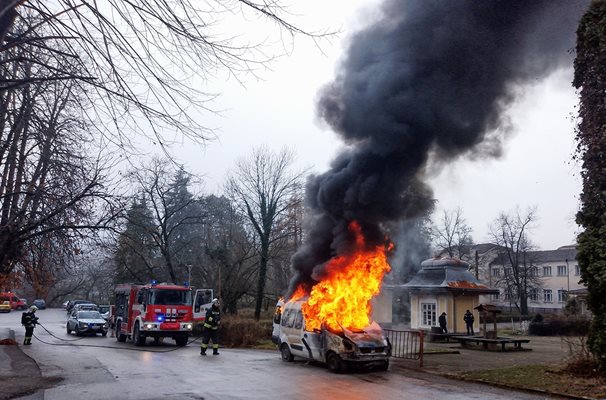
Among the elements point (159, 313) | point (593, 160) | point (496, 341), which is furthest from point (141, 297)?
point (593, 160)

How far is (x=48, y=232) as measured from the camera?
1198 centimetres

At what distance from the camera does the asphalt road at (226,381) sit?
1026cm

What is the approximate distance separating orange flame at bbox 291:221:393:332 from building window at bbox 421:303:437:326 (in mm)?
13107

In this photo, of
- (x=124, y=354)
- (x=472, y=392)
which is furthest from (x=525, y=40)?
(x=124, y=354)

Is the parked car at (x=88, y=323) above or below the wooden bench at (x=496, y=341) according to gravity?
below

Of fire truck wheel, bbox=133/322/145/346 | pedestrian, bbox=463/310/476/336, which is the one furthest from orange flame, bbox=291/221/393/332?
pedestrian, bbox=463/310/476/336

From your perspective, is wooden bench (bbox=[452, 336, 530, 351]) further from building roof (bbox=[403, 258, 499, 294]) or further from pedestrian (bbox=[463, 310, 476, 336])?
building roof (bbox=[403, 258, 499, 294])

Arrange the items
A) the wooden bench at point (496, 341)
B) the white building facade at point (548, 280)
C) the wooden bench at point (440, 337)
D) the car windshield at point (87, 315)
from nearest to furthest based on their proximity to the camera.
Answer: the wooden bench at point (496, 341), the wooden bench at point (440, 337), the car windshield at point (87, 315), the white building facade at point (548, 280)

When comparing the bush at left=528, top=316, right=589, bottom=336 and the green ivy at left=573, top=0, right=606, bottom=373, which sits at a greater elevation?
the green ivy at left=573, top=0, right=606, bottom=373

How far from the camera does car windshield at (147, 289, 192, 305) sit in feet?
68.8

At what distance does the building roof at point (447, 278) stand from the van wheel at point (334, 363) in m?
14.5

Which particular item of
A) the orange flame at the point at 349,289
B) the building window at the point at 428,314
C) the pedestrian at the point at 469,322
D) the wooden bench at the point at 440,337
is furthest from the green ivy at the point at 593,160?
the building window at the point at 428,314

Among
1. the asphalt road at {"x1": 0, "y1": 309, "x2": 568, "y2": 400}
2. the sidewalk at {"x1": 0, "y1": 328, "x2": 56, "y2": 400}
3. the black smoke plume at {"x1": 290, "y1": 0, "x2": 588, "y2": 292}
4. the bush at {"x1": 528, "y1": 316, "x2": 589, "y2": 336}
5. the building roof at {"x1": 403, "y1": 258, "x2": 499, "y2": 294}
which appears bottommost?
the sidewalk at {"x1": 0, "y1": 328, "x2": 56, "y2": 400}

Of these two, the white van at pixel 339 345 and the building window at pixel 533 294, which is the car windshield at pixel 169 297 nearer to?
the white van at pixel 339 345
